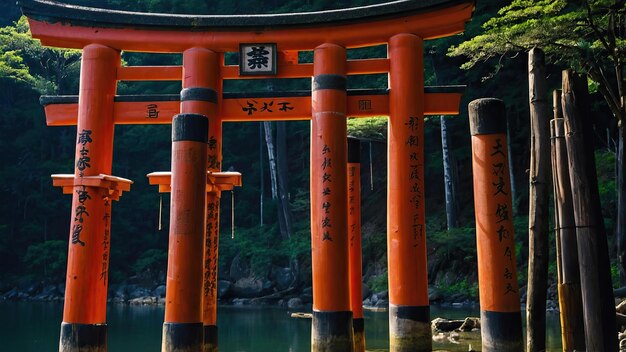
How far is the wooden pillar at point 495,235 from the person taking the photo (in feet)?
21.2

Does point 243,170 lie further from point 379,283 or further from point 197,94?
point 197,94

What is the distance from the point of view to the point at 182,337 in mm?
6980

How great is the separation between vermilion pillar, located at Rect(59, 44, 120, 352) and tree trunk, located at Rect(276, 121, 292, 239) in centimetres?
1838

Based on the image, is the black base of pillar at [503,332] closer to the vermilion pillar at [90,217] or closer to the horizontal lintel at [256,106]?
the horizontal lintel at [256,106]

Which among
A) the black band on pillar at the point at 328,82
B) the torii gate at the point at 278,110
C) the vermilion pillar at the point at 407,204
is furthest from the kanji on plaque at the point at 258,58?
the vermilion pillar at the point at 407,204

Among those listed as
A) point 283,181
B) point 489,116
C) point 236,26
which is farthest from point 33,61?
point 489,116

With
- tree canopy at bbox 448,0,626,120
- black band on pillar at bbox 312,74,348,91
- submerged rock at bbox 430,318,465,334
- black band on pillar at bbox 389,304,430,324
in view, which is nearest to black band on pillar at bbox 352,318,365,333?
black band on pillar at bbox 389,304,430,324

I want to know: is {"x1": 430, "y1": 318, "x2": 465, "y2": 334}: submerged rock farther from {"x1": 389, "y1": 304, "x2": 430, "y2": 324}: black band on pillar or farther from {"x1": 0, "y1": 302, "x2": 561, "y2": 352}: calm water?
{"x1": 389, "y1": 304, "x2": 430, "y2": 324}: black band on pillar

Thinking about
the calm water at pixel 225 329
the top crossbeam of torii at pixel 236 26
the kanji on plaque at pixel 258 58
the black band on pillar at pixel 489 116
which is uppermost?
the top crossbeam of torii at pixel 236 26

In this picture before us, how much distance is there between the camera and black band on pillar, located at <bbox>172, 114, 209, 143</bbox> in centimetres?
705

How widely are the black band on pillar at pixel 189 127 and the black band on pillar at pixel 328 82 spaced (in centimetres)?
219

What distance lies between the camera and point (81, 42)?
9.02m

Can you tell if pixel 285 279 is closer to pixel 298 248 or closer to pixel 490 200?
pixel 298 248

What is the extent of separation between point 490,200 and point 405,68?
2.88 m
